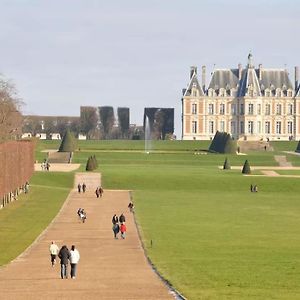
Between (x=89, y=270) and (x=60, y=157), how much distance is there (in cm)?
6746

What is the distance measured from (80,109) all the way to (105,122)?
164 inches

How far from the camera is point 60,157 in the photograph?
312ft

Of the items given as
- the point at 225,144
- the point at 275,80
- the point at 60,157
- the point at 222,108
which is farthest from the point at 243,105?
the point at 60,157

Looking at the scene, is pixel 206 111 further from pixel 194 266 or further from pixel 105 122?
pixel 194 266

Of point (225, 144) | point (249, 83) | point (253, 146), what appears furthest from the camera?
point (249, 83)

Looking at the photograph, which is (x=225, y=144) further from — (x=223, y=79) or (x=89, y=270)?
(x=89, y=270)

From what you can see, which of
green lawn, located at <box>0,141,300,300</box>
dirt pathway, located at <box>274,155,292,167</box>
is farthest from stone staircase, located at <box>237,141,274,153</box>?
green lawn, located at <box>0,141,300,300</box>

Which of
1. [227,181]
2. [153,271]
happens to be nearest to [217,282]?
[153,271]

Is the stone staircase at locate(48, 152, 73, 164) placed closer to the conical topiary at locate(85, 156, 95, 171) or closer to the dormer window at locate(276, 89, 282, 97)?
the conical topiary at locate(85, 156, 95, 171)

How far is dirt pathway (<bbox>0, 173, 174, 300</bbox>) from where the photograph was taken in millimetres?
23062

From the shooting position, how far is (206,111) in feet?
456

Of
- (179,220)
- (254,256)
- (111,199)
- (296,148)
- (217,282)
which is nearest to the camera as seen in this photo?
(217,282)

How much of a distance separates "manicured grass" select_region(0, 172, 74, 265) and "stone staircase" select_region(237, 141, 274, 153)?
155 ft

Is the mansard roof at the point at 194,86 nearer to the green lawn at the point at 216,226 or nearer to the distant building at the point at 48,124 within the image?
the distant building at the point at 48,124
